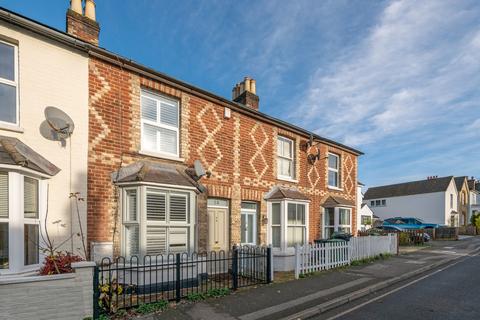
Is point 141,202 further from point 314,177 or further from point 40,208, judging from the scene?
point 314,177

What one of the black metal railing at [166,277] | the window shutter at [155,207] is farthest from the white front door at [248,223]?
the window shutter at [155,207]

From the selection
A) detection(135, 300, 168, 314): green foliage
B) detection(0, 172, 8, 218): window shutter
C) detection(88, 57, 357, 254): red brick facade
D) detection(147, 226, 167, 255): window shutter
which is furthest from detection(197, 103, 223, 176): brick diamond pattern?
detection(0, 172, 8, 218): window shutter

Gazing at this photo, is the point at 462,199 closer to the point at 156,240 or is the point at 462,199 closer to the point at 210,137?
the point at 210,137

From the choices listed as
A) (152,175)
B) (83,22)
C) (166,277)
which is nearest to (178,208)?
(152,175)

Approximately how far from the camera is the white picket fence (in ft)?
34.1

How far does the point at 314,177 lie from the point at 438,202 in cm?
3409

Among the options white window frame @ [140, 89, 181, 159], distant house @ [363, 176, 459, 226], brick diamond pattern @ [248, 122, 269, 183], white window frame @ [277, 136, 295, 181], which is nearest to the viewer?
white window frame @ [140, 89, 181, 159]

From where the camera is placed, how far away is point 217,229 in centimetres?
1072

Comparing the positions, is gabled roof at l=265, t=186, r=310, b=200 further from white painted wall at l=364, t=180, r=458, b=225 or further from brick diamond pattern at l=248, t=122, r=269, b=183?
white painted wall at l=364, t=180, r=458, b=225

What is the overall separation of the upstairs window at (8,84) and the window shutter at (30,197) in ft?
4.46

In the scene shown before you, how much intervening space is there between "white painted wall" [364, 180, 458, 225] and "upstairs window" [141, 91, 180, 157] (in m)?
41.5

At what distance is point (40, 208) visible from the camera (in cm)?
682

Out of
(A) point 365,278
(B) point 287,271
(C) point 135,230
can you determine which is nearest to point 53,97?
(C) point 135,230

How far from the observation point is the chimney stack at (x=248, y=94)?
13.7 meters
